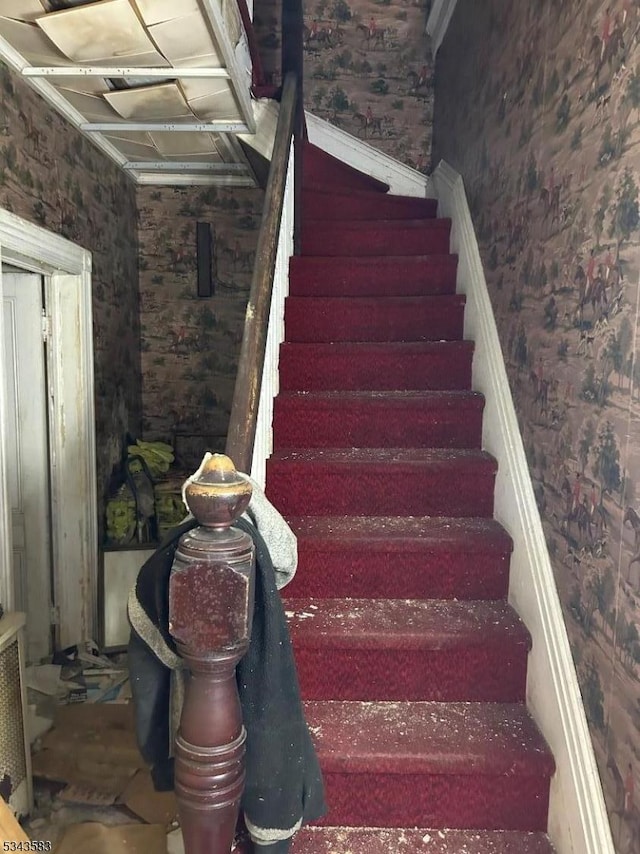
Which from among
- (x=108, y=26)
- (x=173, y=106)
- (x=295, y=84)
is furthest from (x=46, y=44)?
(x=295, y=84)

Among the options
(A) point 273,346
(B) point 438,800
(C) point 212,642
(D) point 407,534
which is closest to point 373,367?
(A) point 273,346

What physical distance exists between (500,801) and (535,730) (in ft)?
0.61

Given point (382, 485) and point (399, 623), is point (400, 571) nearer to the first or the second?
point (399, 623)

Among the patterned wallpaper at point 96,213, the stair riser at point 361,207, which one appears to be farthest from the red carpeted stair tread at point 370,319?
the patterned wallpaper at point 96,213

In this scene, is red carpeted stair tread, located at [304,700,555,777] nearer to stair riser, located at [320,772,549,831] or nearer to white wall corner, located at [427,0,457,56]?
stair riser, located at [320,772,549,831]

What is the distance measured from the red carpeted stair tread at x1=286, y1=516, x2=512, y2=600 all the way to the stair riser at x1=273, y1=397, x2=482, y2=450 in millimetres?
420

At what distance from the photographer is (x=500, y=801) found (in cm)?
139

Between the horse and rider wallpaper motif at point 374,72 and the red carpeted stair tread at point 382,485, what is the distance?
2.47 m

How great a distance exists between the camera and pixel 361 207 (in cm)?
318

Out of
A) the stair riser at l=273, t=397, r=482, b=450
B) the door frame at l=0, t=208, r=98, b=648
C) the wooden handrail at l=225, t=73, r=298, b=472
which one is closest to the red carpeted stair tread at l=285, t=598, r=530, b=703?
the wooden handrail at l=225, t=73, r=298, b=472

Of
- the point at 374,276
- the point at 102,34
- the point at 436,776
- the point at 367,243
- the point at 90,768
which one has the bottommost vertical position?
the point at 90,768

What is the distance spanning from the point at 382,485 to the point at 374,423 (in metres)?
0.27

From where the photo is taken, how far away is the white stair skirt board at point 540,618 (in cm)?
125

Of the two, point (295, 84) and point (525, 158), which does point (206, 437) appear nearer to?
point (295, 84)
